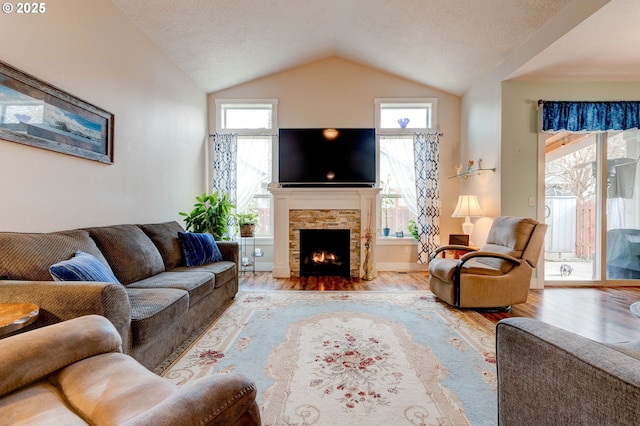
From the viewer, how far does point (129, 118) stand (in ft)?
10.4

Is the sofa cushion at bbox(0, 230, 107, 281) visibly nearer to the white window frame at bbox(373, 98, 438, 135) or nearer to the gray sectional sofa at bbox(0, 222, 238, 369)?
the gray sectional sofa at bbox(0, 222, 238, 369)

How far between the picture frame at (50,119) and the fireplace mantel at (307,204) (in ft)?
7.82

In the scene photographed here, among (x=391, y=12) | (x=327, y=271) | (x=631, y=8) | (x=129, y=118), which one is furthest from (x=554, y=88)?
(x=129, y=118)

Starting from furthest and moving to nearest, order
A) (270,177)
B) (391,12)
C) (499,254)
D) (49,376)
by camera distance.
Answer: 1. (270,177)
2. (391,12)
3. (499,254)
4. (49,376)

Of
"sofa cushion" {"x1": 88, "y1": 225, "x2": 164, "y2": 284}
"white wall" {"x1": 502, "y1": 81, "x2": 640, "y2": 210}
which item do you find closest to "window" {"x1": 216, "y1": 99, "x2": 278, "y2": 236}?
"sofa cushion" {"x1": 88, "y1": 225, "x2": 164, "y2": 284}

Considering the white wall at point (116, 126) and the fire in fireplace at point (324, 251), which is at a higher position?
the white wall at point (116, 126)

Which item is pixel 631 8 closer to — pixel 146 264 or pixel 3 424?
pixel 3 424

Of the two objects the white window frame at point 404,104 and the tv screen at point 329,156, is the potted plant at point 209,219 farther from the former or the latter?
the white window frame at point 404,104

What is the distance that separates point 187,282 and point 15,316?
1289 mm

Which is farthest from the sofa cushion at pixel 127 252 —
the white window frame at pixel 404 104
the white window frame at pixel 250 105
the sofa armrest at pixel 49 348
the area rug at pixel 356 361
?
the white window frame at pixel 404 104

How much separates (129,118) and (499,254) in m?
4.12

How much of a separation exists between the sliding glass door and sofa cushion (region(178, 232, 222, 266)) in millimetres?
4516

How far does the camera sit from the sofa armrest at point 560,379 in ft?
2.14

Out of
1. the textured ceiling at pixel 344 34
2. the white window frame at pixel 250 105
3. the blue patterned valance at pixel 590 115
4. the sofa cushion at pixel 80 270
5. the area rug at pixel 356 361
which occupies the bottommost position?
the area rug at pixel 356 361
